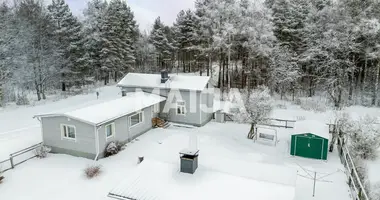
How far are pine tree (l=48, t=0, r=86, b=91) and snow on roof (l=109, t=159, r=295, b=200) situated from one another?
2222cm

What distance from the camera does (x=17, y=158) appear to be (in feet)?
43.5

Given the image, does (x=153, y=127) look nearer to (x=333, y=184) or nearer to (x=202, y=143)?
(x=202, y=143)

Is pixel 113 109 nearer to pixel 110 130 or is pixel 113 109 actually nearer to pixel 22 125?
pixel 110 130

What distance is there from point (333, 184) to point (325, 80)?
16.4m

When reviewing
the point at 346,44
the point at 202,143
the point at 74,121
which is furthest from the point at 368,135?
the point at 74,121

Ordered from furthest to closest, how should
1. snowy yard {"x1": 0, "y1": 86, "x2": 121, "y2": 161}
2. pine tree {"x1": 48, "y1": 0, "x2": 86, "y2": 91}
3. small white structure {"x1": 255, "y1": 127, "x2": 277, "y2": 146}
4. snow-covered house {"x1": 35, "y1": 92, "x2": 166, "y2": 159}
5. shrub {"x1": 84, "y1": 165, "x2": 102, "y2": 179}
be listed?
pine tree {"x1": 48, "y1": 0, "x2": 86, "y2": 91} < small white structure {"x1": 255, "y1": 127, "x2": 277, "y2": 146} < snowy yard {"x1": 0, "y1": 86, "x2": 121, "y2": 161} < snow-covered house {"x1": 35, "y1": 92, "x2": 166, "y2": 159} < shrub {"x1": 84, "y1": 165, "x2": 102, "y2": 179}

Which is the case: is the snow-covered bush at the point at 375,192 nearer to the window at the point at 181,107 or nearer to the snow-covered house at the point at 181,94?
the snow-covered house at the point at 181,94

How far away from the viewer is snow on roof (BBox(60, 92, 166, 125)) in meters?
13.4

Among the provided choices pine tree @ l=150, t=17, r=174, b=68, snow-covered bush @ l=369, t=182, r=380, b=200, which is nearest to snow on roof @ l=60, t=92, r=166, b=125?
snow-covered bush @ l=369, t=182, r=380, b=200

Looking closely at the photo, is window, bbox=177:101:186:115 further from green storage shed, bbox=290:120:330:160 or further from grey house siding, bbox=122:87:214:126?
green storage shed, bbox=290:120:330:160

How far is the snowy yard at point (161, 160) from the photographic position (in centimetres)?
1042

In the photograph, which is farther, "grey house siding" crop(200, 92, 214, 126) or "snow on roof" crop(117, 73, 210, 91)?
"grey house siding" crop(200, 92, 214, 126)

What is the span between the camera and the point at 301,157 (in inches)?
555

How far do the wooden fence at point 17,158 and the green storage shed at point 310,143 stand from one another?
13134 millimetres
